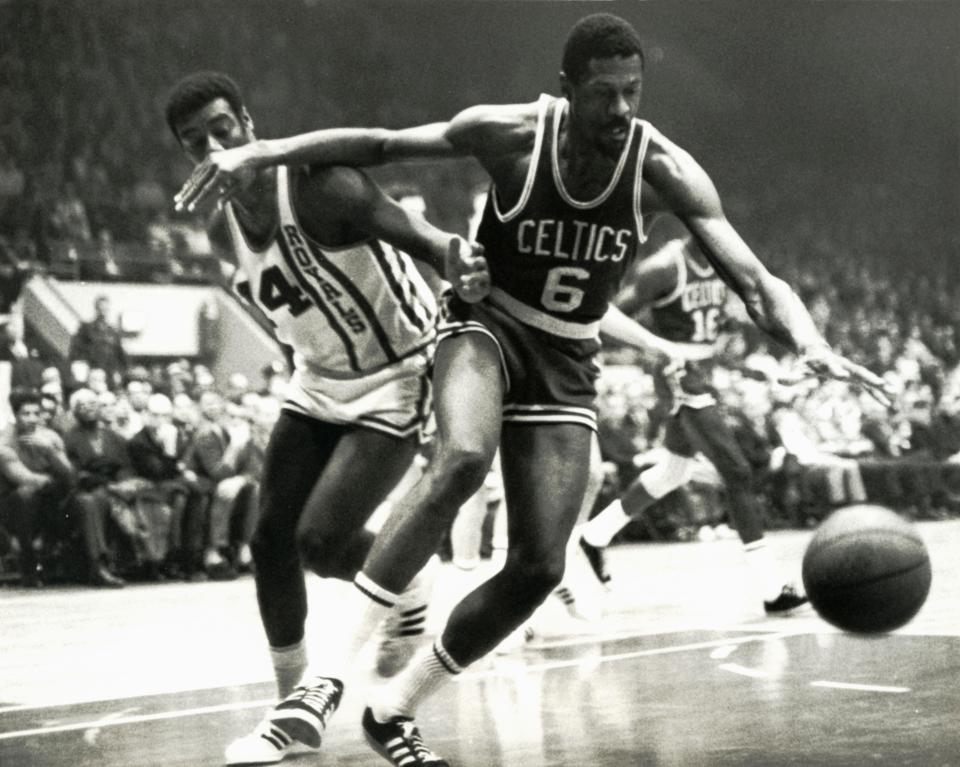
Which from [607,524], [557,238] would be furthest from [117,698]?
[607,524]

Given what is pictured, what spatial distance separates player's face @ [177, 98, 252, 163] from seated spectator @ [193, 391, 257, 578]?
6124mm

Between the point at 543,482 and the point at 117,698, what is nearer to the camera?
the point at 543,482

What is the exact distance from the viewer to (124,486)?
31.3 feet

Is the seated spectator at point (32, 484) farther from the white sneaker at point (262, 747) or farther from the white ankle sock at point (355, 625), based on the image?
the white ankle sock at point (355, 625)

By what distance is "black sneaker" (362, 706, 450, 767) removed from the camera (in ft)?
11.7

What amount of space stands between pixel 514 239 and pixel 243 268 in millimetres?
909

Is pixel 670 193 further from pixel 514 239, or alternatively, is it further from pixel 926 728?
pixel 926 728

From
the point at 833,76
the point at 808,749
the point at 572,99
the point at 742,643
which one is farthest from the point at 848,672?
the point at 833,76

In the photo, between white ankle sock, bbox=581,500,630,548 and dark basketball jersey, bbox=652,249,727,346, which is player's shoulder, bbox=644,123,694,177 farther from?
white ankle sock, bbox=581,500,630,548

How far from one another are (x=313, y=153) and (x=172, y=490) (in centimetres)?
634

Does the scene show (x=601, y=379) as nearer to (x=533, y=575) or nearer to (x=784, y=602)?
(x=784, y=602)

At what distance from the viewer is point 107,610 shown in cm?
815

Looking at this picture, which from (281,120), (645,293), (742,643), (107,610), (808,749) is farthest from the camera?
(281,120)

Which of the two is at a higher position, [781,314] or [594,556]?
[781,314]
